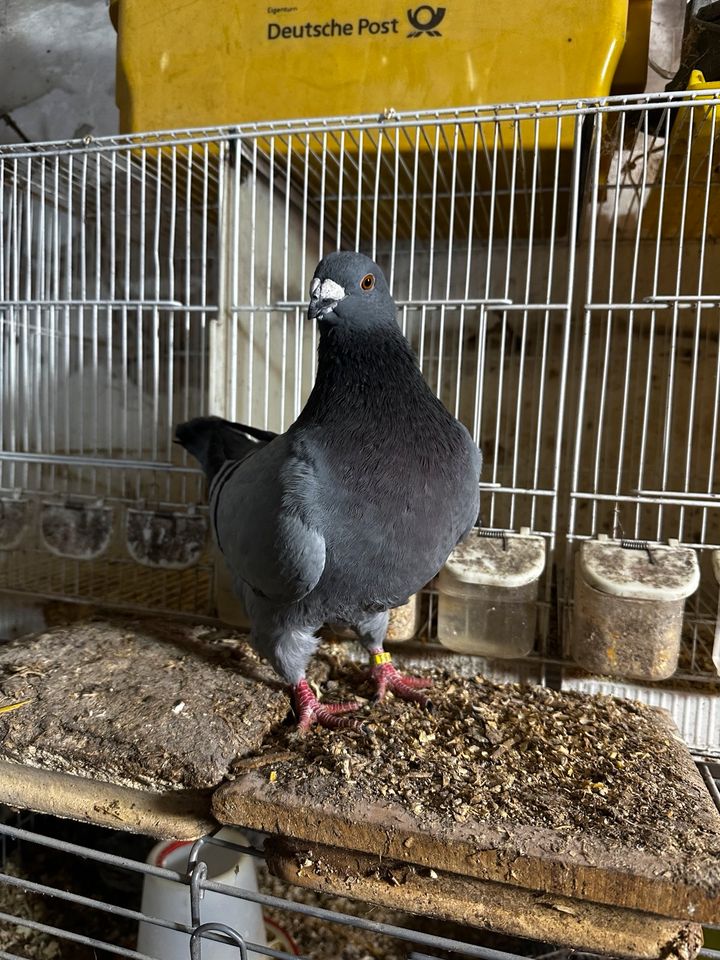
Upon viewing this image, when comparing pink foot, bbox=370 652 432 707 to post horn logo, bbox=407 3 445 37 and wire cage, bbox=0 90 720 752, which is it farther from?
post horn logo, bbox=407 3 445 37

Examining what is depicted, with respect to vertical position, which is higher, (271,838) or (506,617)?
(506,617)

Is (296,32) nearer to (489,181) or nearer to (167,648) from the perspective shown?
(489,181)

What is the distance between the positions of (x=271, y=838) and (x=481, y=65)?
1902 mm

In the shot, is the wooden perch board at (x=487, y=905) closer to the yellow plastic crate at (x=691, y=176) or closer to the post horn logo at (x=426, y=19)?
the yellow plastic crate at (x=691, y=176)

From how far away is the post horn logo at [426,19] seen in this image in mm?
1577

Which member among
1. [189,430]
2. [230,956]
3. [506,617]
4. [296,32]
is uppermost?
[296,32]

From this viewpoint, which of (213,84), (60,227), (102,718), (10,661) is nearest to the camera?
(102,718)

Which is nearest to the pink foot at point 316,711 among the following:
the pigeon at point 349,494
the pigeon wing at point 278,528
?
the pigeon at point 349,494

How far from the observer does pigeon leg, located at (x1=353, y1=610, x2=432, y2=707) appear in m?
1.43

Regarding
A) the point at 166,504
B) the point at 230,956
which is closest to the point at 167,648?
the point at 166,504

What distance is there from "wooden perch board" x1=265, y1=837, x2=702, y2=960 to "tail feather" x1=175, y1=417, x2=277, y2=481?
3.27ft

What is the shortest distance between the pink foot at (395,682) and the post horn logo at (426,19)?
5.44ft

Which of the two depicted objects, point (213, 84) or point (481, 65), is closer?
point (481, 65)

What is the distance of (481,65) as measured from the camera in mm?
1574
